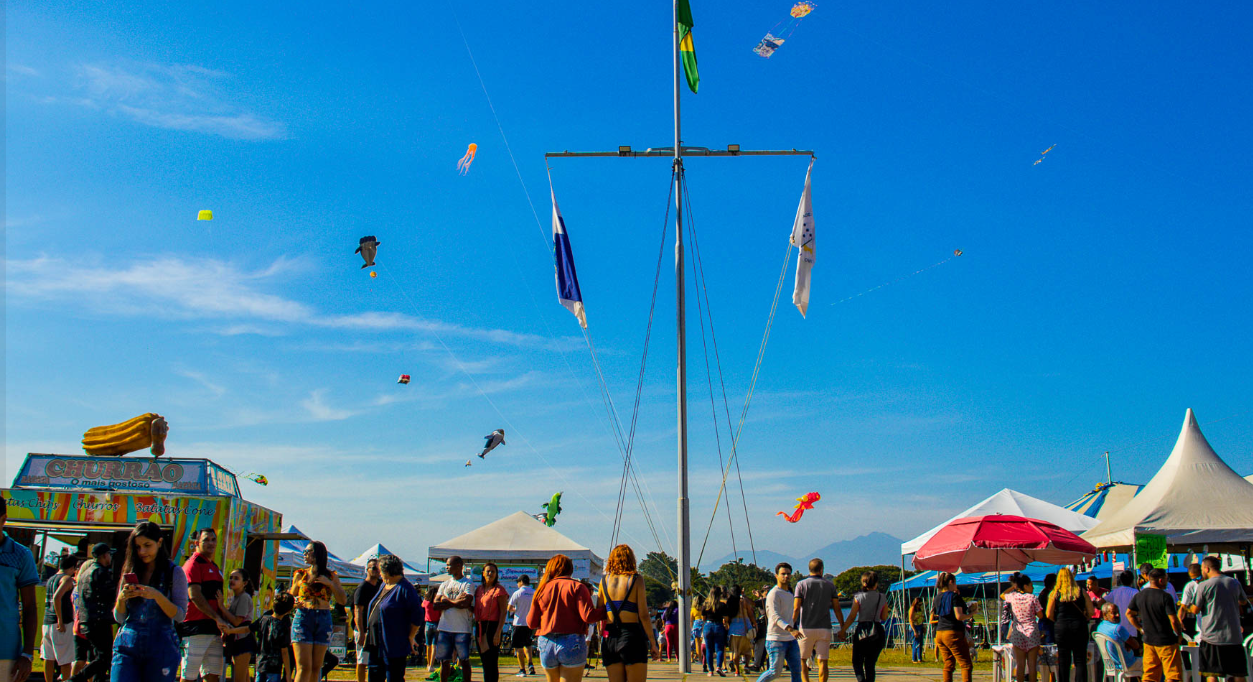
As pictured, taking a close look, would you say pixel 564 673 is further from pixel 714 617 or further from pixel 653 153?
pixel 653 153

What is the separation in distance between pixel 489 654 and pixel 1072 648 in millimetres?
6493

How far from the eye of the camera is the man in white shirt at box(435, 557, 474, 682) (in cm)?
957

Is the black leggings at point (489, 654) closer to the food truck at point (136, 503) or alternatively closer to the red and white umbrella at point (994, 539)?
the food truck at point (136, 503)

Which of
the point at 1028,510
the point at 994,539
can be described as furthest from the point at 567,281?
the point at 1028,510

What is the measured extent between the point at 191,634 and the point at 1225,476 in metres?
16.3

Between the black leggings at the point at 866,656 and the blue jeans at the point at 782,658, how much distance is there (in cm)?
88

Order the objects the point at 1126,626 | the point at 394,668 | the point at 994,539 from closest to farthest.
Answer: the point at 394,668 < the point at 1126,626 < the point at 994,539

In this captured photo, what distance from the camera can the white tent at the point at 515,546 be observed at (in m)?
20.7

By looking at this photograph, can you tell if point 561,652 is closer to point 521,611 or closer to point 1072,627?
point 521,611

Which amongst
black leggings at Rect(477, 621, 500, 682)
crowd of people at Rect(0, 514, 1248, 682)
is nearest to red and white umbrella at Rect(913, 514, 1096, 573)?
crowd of people at Rect(0, 514, 1248, 682)

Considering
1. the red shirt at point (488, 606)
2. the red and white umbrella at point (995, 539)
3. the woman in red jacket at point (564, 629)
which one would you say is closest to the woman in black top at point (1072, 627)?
the red and white umbrella at point (995, 539)

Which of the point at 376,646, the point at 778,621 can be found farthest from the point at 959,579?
the point at 376,646

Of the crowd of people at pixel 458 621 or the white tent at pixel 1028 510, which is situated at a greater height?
the white tent at pixel 1028 510

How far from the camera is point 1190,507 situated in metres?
14.8
